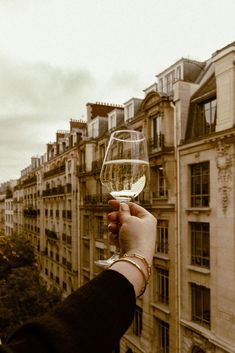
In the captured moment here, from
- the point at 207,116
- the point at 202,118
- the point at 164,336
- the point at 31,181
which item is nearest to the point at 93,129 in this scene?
the point at 202,118

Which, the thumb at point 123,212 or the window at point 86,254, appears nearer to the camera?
the thumb at point 123,212

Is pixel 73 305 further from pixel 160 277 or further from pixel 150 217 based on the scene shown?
pixel 160 277

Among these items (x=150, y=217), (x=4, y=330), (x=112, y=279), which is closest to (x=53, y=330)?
(x=112, y=279)

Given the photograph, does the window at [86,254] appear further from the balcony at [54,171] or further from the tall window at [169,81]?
the tall window at [169,81]

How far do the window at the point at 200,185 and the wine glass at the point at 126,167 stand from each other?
1396cm

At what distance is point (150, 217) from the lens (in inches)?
74.4

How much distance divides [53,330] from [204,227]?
15.8 meters

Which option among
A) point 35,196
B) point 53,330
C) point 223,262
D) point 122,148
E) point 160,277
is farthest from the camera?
point 35,196

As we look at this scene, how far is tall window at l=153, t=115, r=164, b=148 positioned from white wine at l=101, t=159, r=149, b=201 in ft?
52.7

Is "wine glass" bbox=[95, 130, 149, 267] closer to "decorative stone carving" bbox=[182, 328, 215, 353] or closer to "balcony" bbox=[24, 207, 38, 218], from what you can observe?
"decorative stone carving" bbox=[182, 328, 215, 353]

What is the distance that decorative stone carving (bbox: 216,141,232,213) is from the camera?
46.9 feet

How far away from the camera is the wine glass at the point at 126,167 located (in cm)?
234

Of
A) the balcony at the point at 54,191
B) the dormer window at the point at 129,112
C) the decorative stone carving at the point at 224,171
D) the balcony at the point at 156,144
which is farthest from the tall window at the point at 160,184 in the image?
the balcony at the point at 54,191

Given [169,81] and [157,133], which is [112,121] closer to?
[169,81]
